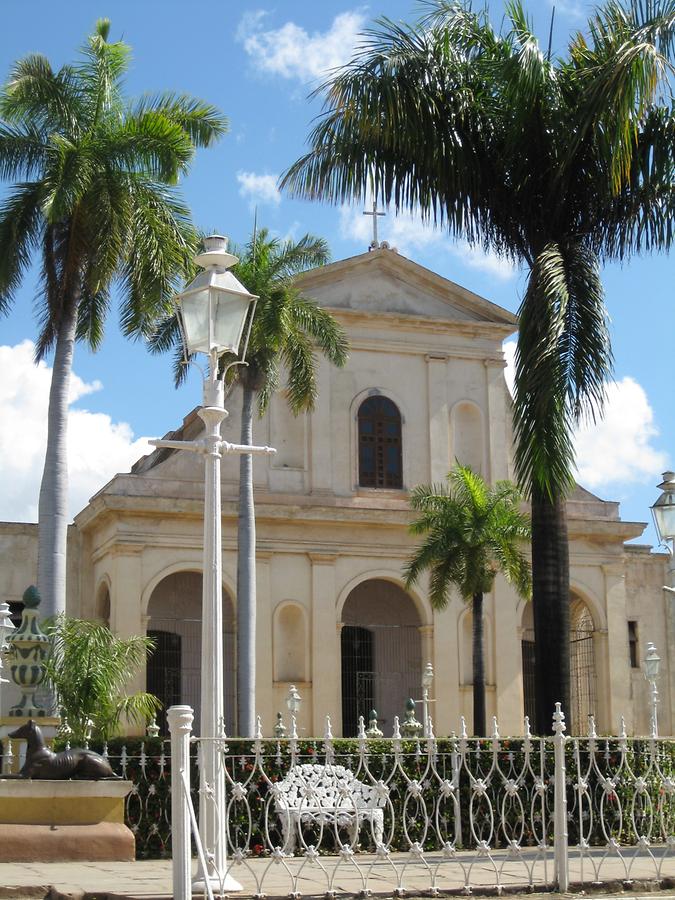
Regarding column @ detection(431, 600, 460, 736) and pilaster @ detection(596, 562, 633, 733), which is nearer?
column @ detection(431, 600, 460, 736)

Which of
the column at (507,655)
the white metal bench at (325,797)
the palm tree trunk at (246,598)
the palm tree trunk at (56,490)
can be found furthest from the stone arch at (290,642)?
the white metal bench at (325,797)

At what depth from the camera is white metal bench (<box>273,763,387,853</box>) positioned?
9500 mm

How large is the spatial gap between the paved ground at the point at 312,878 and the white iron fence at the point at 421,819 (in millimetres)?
23

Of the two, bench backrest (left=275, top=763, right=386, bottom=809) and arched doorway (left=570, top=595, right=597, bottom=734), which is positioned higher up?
arched doorway (left=570, top=595, right=597, bottom=734)

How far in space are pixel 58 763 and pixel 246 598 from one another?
38.6ft

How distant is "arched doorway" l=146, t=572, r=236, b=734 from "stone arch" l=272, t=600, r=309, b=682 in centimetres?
96

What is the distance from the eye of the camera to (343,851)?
8.81m

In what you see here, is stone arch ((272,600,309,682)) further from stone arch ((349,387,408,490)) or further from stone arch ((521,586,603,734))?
stone arch ((521,586,603,734))

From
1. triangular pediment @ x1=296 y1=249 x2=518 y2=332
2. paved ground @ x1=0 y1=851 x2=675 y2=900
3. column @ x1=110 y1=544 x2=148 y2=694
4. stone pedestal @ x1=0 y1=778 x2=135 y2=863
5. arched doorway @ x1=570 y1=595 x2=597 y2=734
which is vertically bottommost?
paved ground @ x1=0 y1=851 x2=675 y2=900

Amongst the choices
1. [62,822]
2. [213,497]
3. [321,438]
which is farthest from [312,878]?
[321,438]

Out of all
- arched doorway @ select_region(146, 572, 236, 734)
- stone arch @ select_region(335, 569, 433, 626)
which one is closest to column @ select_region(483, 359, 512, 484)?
stone arch @ select_region(335, 569, 433, 626)

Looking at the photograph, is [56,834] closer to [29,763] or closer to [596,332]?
[29,763]

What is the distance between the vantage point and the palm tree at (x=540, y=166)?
12.7 metres

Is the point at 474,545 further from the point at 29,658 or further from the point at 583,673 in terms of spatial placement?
the point at 29,658
